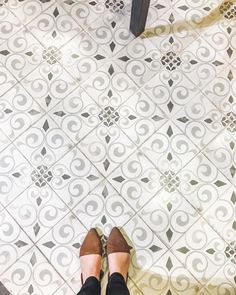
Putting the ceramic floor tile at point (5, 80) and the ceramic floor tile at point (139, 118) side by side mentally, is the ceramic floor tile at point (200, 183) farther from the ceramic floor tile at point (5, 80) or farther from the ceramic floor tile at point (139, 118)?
the ceramic floor tile at point (5, 80)

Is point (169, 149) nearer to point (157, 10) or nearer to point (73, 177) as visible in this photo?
point (73, 177)

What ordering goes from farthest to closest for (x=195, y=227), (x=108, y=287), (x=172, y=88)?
(x=172, y=88) < (x=195, y=227) < (x=108, y=287)

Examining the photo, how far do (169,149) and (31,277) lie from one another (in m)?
0.69

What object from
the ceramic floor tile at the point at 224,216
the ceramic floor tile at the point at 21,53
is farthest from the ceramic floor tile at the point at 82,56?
the ceramic floor tile at the point at 224,216

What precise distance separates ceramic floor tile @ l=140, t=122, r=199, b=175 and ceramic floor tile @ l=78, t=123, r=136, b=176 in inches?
2.9

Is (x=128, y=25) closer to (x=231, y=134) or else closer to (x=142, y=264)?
(x=231, y=134)

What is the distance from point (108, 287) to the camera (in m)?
1.64

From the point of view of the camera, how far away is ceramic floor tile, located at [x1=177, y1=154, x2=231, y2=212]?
1.77 meters

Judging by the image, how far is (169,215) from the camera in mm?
1752

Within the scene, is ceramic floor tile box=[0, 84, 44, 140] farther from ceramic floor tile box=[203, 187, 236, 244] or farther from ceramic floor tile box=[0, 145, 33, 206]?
ceramic floor tile box=[203, 187, 236, 244]

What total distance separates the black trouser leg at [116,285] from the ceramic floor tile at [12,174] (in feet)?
1.53

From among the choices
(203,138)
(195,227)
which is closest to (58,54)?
(203,138)

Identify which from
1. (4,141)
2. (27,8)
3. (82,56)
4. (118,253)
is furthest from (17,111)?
(118,253)

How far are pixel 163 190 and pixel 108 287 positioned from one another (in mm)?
407
